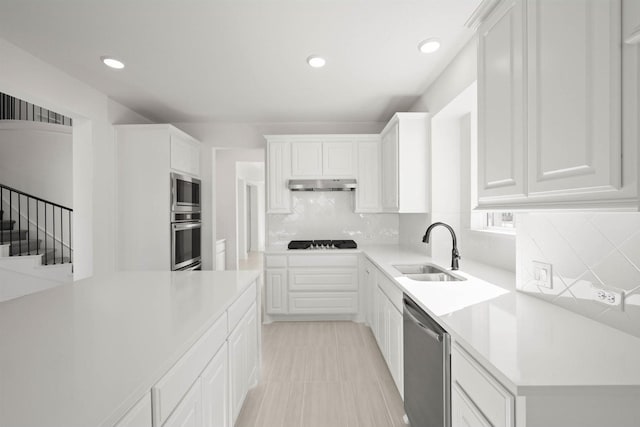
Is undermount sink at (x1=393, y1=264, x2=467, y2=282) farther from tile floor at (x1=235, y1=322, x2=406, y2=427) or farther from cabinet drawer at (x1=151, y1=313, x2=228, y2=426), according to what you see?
cabinet drawer at (x1=151, y1=313, x2=228, y2=426)

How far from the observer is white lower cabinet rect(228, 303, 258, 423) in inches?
63.4

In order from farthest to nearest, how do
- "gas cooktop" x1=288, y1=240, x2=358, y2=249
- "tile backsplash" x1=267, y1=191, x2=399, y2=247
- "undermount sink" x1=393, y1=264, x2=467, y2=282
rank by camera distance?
"tile backsplash" x1=267, y1=191, x2=399, y2=247, "gas cooktop" x1=288, y1=240, x2=358, y2=249, "undermount sink" x1=393, y1=264, x2=467, y2=282

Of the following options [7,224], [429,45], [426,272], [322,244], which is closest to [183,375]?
[426,272]

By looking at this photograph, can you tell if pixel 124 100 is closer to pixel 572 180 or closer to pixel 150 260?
pixel 150 260

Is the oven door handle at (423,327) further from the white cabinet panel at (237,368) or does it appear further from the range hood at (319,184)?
the range hood at (319,184)

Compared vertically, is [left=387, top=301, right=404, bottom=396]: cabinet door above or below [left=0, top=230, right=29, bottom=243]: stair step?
below

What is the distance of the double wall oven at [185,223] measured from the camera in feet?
11.5

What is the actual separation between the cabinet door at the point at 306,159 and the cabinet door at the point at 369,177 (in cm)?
52

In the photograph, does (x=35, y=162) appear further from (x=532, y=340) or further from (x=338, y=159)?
(x=532, y=340)

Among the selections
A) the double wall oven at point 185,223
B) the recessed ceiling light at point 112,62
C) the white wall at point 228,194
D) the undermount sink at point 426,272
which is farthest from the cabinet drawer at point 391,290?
the white wall at point 228,194

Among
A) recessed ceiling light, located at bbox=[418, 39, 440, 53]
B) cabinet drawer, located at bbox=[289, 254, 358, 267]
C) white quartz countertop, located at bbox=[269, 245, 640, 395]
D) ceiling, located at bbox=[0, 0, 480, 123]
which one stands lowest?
cabinet drawer, located at bbox=[289, 254, 358, 267]

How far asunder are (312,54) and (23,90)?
234cm

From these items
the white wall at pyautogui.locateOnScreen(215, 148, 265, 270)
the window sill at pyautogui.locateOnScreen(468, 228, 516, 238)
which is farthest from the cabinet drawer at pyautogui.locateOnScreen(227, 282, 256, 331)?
the white wall at pyautogui.locateOnScreen(215, 148, 265, 270)

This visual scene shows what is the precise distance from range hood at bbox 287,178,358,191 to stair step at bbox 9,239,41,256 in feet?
13.2
